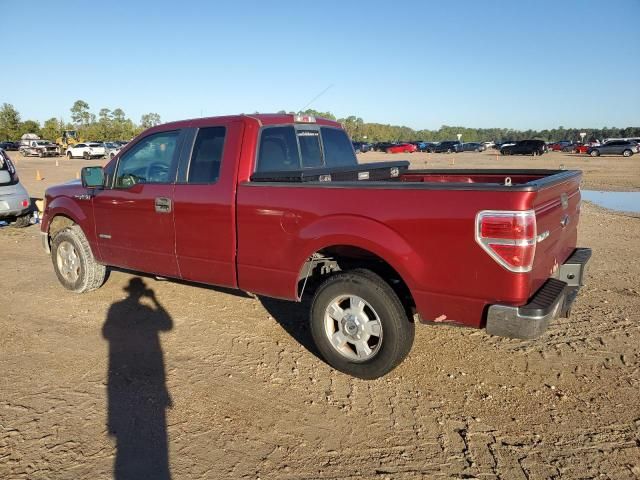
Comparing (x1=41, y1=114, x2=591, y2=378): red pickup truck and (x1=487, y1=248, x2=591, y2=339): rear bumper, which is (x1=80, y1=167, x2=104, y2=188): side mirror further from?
(x1=487, y1=248, x2=591, y2=339): rear bumper

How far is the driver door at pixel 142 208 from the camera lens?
185 inches

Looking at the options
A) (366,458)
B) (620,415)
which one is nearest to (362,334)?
(366,458)

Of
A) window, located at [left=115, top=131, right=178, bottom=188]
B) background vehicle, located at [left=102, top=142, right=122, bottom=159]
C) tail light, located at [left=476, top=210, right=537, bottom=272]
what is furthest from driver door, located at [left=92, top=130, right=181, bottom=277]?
background vehicle, located at [left=102, top=142, right=122, bottom=159]

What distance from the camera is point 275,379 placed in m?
3.81

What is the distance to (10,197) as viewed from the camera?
8.98 m

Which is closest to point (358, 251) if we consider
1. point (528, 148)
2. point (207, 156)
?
point (207, 156)

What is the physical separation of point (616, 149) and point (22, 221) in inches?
2034

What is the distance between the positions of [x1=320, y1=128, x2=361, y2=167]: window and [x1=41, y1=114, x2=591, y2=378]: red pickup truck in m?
0.02

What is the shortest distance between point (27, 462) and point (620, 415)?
3.74m

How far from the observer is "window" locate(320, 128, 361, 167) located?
5074 mm

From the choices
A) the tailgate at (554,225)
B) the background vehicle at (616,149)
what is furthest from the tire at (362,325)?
the background vehicle at (616,149)

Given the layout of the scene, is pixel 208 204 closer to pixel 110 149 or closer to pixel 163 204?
pixel 163 204

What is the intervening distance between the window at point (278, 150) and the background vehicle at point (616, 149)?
5150cm

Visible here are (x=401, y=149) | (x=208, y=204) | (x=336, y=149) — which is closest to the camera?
(x=208, y=204)
